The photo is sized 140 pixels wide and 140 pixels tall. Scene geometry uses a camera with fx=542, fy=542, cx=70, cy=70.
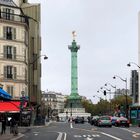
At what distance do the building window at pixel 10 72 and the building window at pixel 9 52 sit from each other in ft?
5.66

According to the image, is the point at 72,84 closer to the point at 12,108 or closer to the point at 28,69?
the point at 28,69

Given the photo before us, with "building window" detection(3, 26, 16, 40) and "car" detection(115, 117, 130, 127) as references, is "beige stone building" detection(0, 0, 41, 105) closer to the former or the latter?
"building window" detection(3, 26, 16, 40)

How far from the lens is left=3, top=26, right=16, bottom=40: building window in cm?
8356

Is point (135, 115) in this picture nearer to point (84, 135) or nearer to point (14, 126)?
point (14, 126)

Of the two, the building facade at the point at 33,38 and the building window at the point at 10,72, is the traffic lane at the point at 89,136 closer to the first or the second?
the building window at the point at 10,72

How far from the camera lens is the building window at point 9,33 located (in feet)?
274

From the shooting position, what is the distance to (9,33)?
276 ft

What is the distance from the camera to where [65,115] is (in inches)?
6644

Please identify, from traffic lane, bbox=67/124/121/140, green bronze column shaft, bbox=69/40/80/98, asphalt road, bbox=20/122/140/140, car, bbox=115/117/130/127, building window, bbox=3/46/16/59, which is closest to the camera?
traffic lane, bbox=67/124/121/140

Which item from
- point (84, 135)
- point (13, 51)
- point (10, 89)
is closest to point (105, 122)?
point (10, 89)

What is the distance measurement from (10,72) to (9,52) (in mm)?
3168

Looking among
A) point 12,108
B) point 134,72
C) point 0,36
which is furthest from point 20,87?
point 134,72

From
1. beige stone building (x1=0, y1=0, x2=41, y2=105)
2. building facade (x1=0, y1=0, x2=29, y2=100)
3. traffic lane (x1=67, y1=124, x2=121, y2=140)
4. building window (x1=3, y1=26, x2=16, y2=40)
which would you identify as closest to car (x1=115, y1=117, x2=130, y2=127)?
beige stone building (x1=0, y1=0, x2=41, y2=105)

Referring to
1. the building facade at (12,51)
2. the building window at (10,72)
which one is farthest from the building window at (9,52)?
the building window at (10,72)
